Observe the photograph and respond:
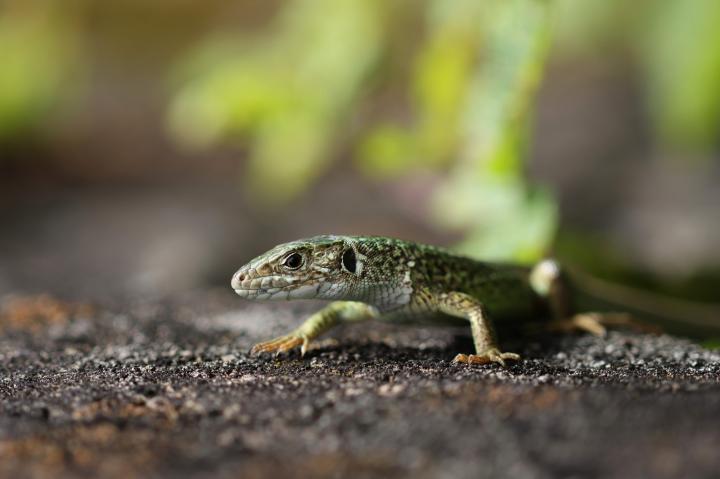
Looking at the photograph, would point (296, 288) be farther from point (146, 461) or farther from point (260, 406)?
point (146, 461)

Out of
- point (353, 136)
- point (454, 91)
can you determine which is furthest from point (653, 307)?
point (353, 136)

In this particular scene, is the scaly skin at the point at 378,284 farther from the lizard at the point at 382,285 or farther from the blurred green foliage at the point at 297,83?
the blurred green foliage at the point at 297,83

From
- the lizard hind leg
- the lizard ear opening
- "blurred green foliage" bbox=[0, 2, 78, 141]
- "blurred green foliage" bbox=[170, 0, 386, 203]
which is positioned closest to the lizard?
the lizard ear opening

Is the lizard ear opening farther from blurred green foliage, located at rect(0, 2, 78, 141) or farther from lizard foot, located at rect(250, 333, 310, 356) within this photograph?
blurred green foliage, located at rect(0, 2, 78, 141)

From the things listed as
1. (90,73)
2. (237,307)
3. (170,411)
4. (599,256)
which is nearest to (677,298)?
(599,256)

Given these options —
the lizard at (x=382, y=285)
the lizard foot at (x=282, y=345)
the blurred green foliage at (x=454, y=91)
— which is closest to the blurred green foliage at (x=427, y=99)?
the blurred green foliage at (x=454, y=91)

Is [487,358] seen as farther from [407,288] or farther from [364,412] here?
[364,412]

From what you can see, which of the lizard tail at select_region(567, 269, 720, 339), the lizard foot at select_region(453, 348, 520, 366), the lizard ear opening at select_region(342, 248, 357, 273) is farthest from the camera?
the lizard tail at select_region(567, 269, 720, 339)
